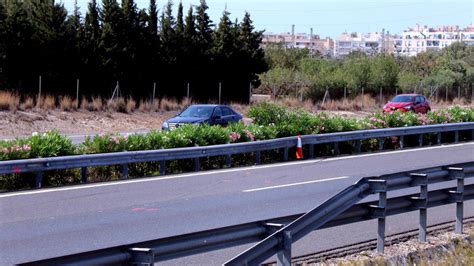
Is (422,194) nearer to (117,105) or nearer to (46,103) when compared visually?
(46,103)

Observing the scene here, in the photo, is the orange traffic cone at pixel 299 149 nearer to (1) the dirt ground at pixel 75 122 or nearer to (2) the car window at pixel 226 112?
(2) the car window at pixel 226 112

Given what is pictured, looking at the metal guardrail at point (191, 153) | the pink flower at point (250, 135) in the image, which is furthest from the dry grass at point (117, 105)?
the pink flower at point (250, 135)

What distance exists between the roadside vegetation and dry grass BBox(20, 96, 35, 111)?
13521 millimetres

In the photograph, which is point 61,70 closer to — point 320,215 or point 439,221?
point 439,221

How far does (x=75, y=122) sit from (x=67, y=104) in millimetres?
1844

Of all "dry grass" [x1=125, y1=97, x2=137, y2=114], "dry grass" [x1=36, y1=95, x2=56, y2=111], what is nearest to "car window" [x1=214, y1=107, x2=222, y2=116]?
"dry grass" [x1=36, y1=95, x2=56, y2=111]

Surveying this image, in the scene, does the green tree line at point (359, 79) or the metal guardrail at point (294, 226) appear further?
the green tree line at point (359, 79)

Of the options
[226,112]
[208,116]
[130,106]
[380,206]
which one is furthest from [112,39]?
[380,206]

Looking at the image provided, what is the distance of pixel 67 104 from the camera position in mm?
36969

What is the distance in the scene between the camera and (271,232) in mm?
7523

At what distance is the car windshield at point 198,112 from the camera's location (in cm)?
2834

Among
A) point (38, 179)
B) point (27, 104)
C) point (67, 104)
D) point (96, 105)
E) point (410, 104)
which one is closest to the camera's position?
point (38, 179)

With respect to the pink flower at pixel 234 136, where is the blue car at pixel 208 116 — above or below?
above

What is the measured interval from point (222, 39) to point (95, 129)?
18191mm
